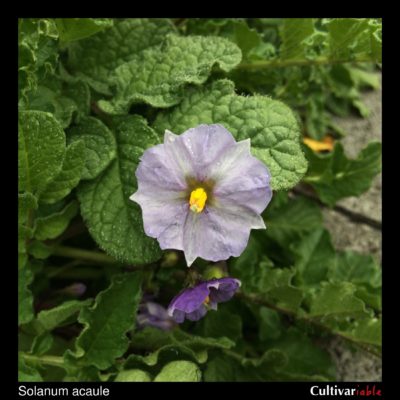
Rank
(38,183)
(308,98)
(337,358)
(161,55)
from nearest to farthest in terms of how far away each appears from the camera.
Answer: (38,183) → (161,55) → (337,358) → (308,98)

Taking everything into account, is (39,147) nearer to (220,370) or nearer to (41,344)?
(41,344)

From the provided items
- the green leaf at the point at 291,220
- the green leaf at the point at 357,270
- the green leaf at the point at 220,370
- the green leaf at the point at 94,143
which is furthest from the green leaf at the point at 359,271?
the green leaf at the point at 94,143

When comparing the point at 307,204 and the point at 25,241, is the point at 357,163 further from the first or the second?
the point at 25,241

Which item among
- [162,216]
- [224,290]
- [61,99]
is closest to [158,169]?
[162,216]

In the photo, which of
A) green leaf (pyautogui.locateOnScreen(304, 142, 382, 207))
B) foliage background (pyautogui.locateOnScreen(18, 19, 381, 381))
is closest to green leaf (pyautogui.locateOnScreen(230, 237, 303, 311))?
foliage background (pyautogui.locateOnScreen(18, 19, 381, 381))

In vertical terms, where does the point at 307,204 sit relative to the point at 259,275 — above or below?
above

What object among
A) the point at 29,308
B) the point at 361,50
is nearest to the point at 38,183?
the point at 29,308

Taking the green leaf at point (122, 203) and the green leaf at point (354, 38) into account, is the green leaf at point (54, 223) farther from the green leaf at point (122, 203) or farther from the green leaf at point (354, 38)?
the green leaf at point (354, 38)

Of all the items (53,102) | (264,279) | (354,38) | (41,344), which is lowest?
(41,344)
